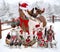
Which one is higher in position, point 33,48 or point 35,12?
point 35,12

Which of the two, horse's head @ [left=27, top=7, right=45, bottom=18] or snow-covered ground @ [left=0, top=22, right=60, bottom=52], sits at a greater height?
horse's head @ [left=27, top=7, right=45, bottom=18]

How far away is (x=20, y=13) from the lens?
1.23 metres

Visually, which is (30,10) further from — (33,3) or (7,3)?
(7,3)

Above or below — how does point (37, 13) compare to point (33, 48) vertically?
above

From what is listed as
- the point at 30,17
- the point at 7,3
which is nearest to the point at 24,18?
the point at 30,17

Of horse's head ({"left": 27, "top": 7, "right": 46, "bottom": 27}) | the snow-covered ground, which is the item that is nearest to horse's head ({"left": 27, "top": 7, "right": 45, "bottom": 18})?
horse's head ({"left": 27, "top": 7, "right": 46, "bottom": 27})

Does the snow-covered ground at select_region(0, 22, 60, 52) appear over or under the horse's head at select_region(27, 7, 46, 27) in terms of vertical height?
under

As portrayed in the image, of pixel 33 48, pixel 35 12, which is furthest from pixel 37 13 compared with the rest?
pixel 33 48

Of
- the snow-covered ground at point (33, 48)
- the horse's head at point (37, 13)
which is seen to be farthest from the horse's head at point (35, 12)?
the snow-covered ground at point (33, 48)

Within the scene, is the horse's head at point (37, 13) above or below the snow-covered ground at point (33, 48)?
above

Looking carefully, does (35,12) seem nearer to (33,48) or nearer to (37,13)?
(37,13)

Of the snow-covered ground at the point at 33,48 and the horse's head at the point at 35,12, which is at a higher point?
the horse's head at the point at 35,12

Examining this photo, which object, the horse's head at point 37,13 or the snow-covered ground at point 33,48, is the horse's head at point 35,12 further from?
the snow-covered ground at point 33,48

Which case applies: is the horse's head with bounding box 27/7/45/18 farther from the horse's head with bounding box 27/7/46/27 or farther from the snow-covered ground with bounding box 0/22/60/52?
the snow-covered ground with bounding box 0/22/60/52
